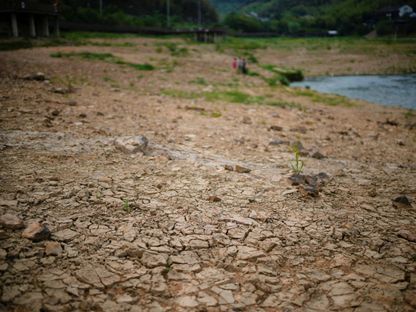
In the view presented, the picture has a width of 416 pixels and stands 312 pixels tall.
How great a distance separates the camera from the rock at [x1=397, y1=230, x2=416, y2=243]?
309 centimetres

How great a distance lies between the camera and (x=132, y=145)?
190 inches

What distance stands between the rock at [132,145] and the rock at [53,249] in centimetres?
221

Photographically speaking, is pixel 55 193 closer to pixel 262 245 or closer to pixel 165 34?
pixel 262 245

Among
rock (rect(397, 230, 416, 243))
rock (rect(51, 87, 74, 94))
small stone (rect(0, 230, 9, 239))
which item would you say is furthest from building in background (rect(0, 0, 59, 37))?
rock (rect(397, 230, 416, 243))

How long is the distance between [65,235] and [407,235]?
3.22m

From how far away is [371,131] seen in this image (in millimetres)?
8555

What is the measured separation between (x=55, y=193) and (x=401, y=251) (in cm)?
344

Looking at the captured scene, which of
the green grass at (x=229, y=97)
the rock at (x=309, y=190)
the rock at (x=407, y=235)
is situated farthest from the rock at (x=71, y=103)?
the rock at (x=407, y=235)

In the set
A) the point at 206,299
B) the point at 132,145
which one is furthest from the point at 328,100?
the point at 206,299

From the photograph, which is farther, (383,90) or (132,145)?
(383,90)

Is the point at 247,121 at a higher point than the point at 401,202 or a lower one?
higher

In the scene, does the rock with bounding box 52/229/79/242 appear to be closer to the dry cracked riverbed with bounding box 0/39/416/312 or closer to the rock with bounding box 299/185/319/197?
the dry cracked riverbed with bounding box 0/39/416/312

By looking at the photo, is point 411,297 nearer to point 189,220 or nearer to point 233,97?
point 189,220

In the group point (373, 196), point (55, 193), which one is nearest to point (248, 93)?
point (373, 196)
